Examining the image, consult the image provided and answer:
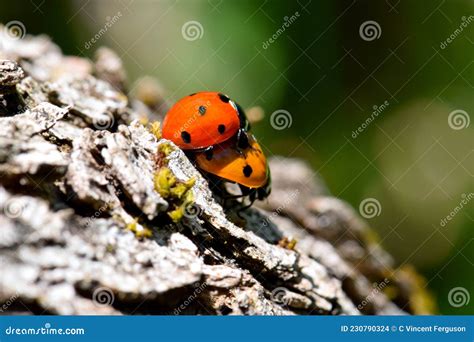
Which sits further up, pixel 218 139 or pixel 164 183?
pixel 218 139

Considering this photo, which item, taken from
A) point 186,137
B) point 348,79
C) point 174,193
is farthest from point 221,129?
point 348,79

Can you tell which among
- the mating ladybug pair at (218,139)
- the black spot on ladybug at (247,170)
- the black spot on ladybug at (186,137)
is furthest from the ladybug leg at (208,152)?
the black spot on ladybug at (247,170)

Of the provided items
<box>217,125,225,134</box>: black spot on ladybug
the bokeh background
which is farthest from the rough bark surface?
the bokeh background

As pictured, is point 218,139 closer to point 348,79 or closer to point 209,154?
point 209,154

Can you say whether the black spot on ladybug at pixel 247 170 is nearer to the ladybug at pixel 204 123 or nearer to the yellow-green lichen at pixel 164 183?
the ladybug at pixel 204 123

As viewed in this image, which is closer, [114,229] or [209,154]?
[114,229]

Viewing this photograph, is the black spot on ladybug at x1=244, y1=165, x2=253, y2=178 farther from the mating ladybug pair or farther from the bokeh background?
the bokeh background
